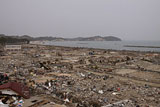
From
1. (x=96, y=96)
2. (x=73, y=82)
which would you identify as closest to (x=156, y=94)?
(x=96, y=96)

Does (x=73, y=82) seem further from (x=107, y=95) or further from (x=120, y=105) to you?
(x=120, y=105)

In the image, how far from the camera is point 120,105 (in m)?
6.55

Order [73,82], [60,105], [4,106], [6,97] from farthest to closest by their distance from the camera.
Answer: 1. [73,82]
2. [6,97]
3. [60,105]
4. [4,106]

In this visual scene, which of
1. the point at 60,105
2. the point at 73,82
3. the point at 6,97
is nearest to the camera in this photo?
the point at 60,105

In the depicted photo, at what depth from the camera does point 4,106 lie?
586 cm

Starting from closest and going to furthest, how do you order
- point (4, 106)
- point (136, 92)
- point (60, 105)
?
point (4, 106)
point (60, 105)
point (136, 92)

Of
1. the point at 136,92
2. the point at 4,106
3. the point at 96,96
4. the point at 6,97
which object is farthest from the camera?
the point at 136,92

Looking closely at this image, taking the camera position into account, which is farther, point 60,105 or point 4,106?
point 60,105

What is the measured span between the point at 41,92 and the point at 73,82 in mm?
2722

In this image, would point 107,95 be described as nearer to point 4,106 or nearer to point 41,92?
point 41,92

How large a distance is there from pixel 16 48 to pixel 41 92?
33.7m

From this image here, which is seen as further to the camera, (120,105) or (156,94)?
(156,94)

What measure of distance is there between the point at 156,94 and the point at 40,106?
251 inches

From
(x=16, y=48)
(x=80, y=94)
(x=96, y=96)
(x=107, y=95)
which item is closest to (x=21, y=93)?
(x=80, y=94)
